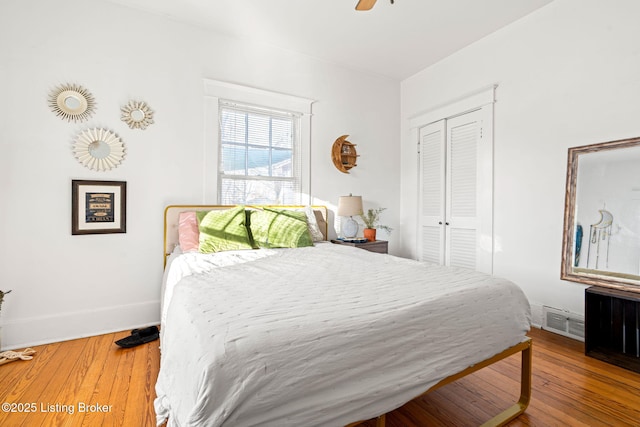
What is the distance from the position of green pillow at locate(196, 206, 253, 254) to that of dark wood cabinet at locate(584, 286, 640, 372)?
9.03ft

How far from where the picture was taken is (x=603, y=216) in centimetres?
245

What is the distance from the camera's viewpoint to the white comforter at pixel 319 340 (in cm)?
92

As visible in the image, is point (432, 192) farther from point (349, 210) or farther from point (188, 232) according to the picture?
point (188, 232)

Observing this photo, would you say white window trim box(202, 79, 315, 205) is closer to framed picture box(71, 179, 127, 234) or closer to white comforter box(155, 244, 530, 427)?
framed picture box(71, 179, 127, 234)

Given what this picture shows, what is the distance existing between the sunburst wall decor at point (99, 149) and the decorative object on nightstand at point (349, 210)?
2311 mm

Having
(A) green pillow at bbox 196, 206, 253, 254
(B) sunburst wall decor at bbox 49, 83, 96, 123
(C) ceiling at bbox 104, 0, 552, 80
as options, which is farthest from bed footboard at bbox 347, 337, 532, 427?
(B) sunburst wall decor at bbox 49, 83, 96, 123

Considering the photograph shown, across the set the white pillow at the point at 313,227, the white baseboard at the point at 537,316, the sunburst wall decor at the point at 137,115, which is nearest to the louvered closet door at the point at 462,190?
the white baseboard at the point at 537,316

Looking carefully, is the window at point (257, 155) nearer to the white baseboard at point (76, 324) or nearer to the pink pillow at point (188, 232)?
the pink pillow at point (188, 232)

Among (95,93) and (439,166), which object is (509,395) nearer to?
(439,166)

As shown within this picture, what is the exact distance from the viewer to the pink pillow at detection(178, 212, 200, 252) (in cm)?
276

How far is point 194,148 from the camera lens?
3.16 meters

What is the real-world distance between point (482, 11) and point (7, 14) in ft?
13.4

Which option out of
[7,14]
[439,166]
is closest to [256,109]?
[7,14]

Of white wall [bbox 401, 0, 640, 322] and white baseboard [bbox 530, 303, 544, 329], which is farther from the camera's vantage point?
white baseboard [bbox 530, 303, 544, 329]
